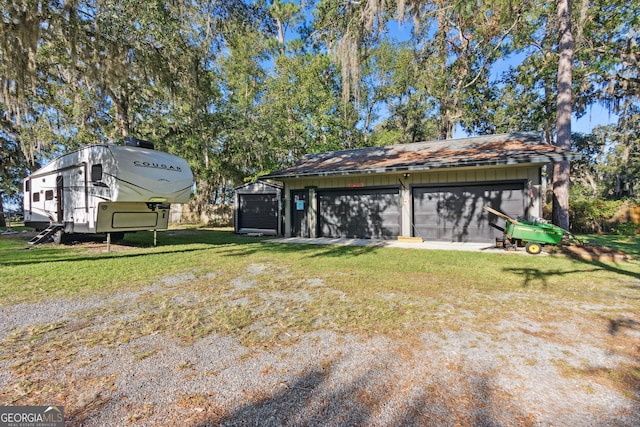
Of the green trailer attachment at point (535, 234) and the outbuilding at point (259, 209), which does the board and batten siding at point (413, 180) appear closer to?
the outbuilding at point (259, 209)

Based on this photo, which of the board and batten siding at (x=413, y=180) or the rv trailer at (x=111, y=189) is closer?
the rv trailer at (x=111, y=189)

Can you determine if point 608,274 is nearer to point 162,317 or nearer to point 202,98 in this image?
point 162,317

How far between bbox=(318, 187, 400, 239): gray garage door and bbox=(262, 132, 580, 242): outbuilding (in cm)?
3

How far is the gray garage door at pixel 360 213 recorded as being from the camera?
34.1 feet

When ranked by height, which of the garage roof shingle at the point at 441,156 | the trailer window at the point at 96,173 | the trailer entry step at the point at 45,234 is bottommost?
the trailer entry step at the point at 45,234

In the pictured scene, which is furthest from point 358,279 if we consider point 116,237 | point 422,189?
point 116,237

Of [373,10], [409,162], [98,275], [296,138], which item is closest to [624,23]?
[409,162]

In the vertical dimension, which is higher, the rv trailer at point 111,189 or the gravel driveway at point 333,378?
the rv trailer at point 111,189

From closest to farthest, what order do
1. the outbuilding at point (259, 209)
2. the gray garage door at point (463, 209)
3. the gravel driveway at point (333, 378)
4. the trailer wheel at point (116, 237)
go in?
the gravel driveway at point (333, 378)
the gray garage door at point (463, 209)
the trailer wheel at point (116, 237)
the outbuilding at point (259, 209)

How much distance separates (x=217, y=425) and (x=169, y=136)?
55.7 ft

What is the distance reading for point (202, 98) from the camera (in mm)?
8203

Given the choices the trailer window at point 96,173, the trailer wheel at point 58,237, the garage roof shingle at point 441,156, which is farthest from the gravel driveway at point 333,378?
the trailer wheel at point 58,237

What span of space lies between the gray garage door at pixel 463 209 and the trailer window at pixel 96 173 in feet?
29.4

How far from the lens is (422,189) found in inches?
391
